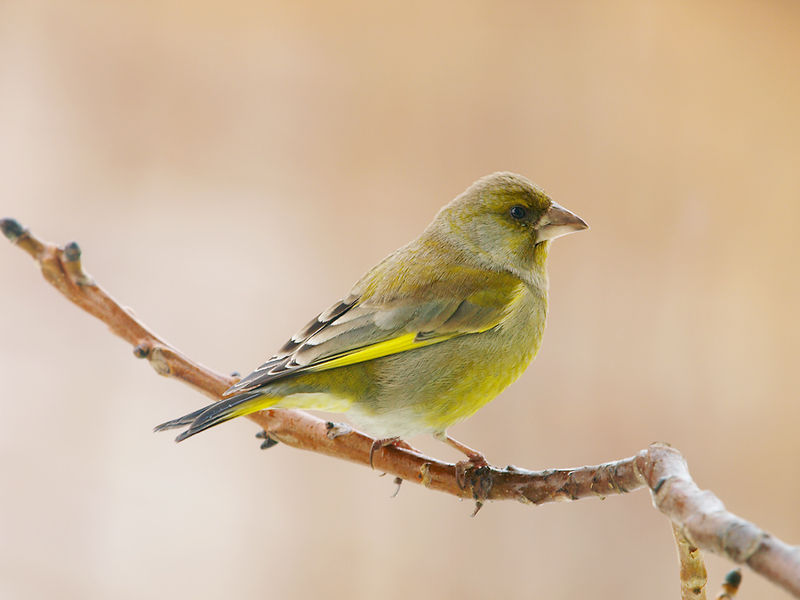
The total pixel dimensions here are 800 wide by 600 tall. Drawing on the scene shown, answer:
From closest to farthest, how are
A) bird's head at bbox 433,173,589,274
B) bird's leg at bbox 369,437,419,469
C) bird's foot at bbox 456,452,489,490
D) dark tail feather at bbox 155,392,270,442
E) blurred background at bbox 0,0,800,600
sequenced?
dark tail feather at bbox 155,392,270,442, bird's foot at bbox 456,452,489,490, bird's leg at bbox 369,437,419,469, bird's head at bbox 433,173,589,274, blurred background at bbox 0,0,800,600

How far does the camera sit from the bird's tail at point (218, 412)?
0.98m

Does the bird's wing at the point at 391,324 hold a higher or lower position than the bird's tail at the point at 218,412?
higher

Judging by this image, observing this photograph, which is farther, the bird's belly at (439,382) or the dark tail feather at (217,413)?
the bird's belly at (439,382)

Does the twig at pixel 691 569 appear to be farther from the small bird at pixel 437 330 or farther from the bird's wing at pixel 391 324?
the bird's wing at pixel 391 324

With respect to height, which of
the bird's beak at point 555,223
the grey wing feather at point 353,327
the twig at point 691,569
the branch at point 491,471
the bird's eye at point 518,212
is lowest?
the twig at point 691,569

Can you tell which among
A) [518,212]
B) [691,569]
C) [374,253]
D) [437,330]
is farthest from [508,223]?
[374,253]

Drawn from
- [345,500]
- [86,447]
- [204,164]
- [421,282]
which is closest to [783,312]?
[345,500]

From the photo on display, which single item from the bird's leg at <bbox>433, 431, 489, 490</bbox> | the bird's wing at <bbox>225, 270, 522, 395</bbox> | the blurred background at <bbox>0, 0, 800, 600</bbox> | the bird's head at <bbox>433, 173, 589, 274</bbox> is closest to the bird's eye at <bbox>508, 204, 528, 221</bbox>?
the bird's head at <bbox>433, 173, 589, 274</bbox>

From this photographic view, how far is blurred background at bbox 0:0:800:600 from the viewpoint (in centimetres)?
229

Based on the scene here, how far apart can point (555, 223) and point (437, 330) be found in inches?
11.2

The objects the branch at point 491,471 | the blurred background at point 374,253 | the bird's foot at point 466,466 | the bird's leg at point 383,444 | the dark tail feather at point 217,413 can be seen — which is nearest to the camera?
the branch at point 491,471

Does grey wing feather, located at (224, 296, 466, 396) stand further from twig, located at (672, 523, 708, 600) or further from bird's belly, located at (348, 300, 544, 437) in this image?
twig, located at (672, 523, 708, 600)

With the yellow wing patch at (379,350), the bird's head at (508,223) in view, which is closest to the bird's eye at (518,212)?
the bird's head at (508,223)

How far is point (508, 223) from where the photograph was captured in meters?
1.40
